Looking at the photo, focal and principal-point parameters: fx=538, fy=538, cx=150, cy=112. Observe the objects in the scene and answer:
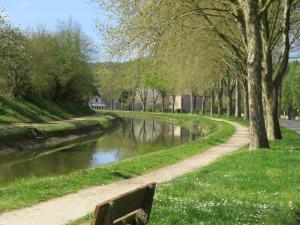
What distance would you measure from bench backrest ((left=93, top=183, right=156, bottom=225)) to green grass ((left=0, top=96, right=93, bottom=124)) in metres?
38.6

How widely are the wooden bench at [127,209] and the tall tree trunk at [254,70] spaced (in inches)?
559

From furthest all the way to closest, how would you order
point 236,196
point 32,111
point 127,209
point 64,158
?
point 32,111, point 64,158, point 236,196, point 127,209

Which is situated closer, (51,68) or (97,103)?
(51,68)

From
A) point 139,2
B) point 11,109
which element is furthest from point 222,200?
point 11,109

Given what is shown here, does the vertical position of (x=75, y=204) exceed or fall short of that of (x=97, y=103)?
it falls short

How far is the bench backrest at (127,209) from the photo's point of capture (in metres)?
6.41

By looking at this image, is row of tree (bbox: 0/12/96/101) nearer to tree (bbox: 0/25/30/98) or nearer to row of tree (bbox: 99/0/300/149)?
tree (bbox: 0/25/30/98)

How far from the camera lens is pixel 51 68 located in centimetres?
6306

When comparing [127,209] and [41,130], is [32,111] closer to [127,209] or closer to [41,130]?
[41,130]

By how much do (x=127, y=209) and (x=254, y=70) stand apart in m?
15.1

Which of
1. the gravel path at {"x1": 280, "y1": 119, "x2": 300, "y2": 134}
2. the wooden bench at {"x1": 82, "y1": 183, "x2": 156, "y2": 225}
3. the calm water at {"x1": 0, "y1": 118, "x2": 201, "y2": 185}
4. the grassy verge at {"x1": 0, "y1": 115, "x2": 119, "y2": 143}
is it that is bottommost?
the calm water at {"x1": 0, "y1": 118, "x2": 201, "y2": 185}

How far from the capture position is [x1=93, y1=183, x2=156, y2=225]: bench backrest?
21.0ft

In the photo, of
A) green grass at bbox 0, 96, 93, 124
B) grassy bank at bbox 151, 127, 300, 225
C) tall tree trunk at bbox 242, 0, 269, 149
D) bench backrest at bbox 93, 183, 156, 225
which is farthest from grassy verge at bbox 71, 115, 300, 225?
green grass at bbox 0, 96, 93, 124

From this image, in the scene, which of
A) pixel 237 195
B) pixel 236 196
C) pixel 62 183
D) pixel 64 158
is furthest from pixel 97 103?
pixel 236 196
